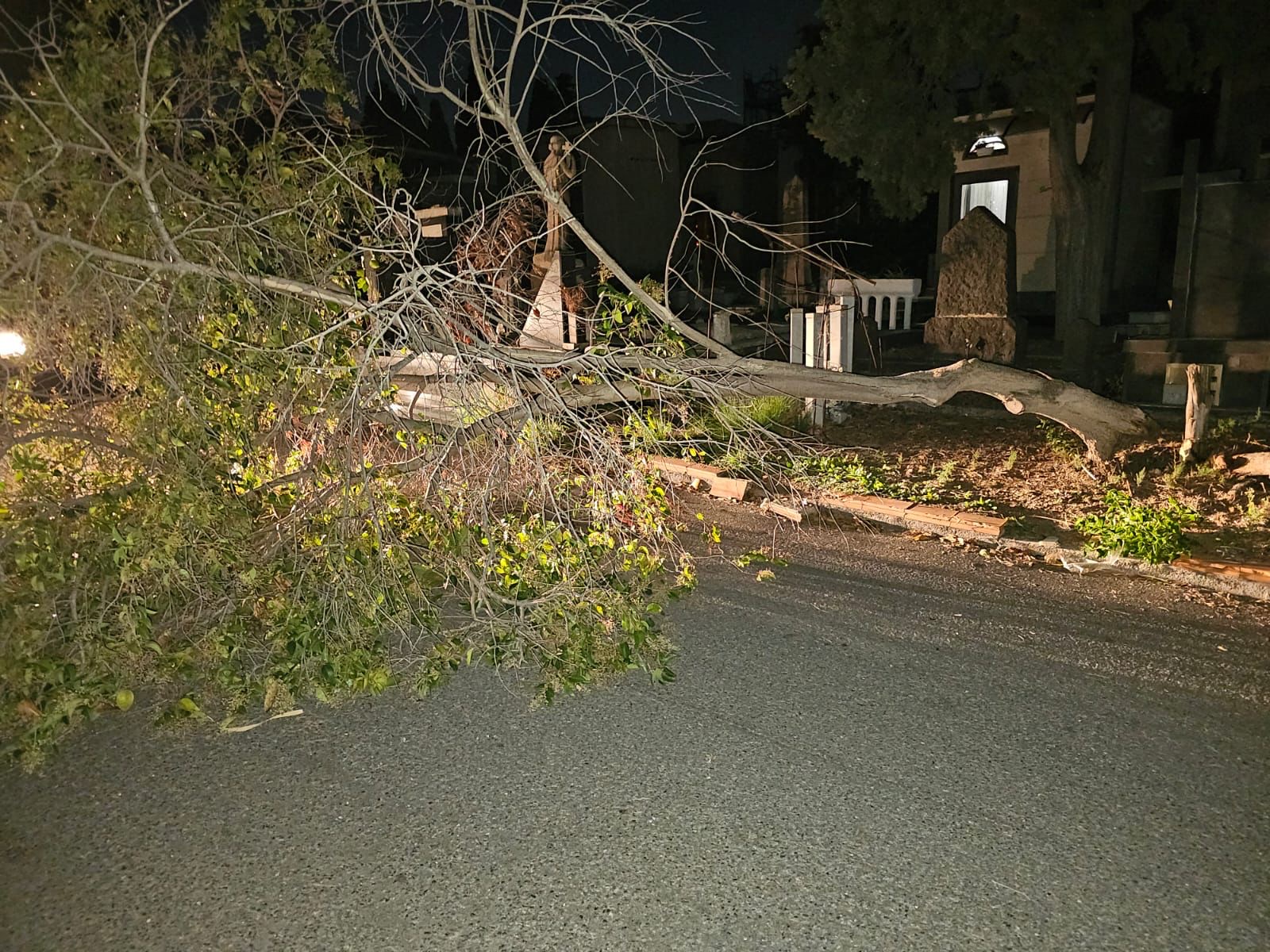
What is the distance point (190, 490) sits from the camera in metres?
4.24

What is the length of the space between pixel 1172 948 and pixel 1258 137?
14700 mm

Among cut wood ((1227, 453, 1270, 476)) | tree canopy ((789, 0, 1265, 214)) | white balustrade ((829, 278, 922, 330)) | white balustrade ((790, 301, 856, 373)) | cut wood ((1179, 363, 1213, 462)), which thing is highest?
tree canopy ((789, 0, 1265, 214))

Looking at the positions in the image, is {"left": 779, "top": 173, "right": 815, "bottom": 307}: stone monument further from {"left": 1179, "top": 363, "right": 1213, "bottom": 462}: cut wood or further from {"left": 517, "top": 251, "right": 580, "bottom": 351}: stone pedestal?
{"left": 1179, "top": 363, "right": 1213, "bottom": 462}: cut wood

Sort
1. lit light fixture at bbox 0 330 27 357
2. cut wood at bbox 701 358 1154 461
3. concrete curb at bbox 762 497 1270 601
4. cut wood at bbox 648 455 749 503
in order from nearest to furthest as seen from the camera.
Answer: lit light fixture at bbox 0 330 27 357
concrete curb at bbox 762 497 1270 601
cut wood at bbox 701 358 1154 461
cut wood at bbox 648 455 749 503

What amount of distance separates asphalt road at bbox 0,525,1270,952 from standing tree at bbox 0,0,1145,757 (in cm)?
47

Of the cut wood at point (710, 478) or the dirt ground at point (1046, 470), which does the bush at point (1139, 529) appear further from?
the cut wood at point (710, 478)

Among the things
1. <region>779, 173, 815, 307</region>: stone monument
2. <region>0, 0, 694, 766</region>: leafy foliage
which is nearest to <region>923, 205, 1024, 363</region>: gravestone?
<region>779, 173, 815, 307</region>: stone monument

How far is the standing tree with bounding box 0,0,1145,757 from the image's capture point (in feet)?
13.5

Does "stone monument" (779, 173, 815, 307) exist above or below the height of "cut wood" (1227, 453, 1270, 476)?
above

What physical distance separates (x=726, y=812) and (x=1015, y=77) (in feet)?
39.9

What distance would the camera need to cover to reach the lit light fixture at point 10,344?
410cm

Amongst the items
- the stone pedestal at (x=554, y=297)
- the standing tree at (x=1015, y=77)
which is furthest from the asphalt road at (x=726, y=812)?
the standing tree at (x=1015, y=77)

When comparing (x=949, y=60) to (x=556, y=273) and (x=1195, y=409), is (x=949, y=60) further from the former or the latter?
(x=1195, y=409)

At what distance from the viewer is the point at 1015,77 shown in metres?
11.6
